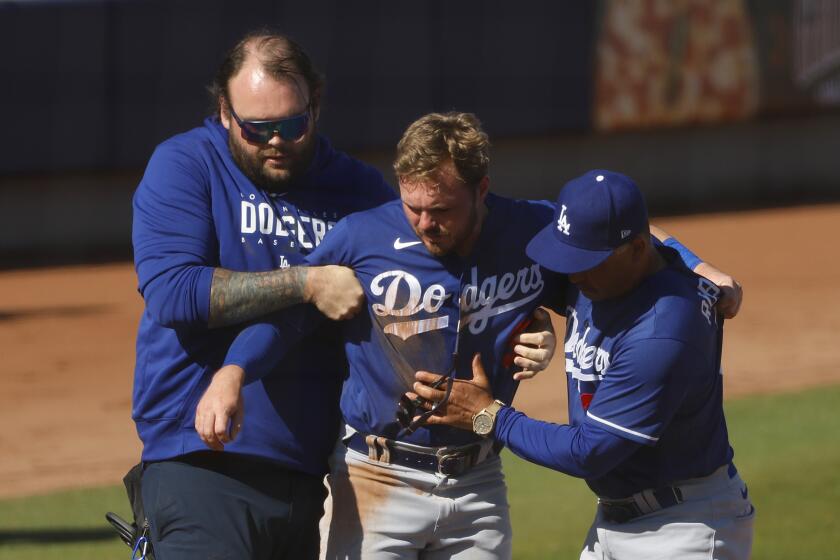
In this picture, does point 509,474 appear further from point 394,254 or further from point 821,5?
point 821,5

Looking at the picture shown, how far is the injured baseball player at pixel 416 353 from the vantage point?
154 inches

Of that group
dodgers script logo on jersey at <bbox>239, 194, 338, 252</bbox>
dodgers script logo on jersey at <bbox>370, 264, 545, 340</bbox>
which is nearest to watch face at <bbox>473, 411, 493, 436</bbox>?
dodgers script logo on jersey at <bbox>370, 264, 545, 340</bbox>

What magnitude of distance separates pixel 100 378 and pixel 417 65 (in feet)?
26.7

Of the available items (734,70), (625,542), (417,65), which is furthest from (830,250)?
(625,542)

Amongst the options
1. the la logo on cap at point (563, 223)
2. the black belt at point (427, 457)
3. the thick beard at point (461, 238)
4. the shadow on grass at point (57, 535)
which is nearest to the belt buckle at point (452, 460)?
the black belt at point (427, 457)

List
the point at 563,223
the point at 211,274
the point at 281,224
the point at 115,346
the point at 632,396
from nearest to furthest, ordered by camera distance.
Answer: the point at 632,396, the point at 563,223, the point at 211,274, the point at 281,224, the point at 115,346

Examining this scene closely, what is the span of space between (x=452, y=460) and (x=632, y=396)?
63 centimetres

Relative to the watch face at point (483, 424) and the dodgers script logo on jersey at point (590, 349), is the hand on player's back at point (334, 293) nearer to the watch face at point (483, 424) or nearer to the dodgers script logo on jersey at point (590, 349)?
the watch face at point (483, 424)

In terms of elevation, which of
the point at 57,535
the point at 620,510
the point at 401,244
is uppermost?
the point at 401,244

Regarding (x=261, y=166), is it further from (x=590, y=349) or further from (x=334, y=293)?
(x=590, y=349)

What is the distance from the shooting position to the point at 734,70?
20.3 metres

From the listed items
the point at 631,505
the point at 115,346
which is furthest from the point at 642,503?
the point at 115,346

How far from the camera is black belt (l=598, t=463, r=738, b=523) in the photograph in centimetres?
392

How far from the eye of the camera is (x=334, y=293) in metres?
3.85
